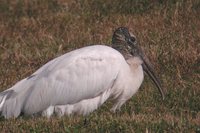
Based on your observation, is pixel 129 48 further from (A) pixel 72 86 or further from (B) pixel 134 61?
(A) pixel 72 86

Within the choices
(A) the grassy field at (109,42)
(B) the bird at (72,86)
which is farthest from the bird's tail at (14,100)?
(A) the grassy field at (109,42)

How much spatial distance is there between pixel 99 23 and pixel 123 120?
17.3 ft

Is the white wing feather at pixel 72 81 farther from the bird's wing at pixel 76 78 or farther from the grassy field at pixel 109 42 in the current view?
the grassy field at pixel 109 42

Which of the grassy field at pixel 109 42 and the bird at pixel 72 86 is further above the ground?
the bird at pixel 72 86

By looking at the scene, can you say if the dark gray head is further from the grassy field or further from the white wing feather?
the white wing feather

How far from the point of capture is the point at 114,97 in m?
9.34

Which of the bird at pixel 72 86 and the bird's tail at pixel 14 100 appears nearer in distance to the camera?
the bird's tail at pixel 14 100

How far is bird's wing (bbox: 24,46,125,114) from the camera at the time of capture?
29.5 ft

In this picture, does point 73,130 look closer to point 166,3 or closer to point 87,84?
point 87,84

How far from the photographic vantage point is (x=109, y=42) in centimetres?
1196

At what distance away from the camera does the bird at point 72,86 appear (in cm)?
895

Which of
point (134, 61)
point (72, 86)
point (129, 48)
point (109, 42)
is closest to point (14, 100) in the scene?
point (72, 86)

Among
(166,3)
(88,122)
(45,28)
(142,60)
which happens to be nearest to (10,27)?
(45,28)

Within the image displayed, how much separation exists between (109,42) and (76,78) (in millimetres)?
2914
